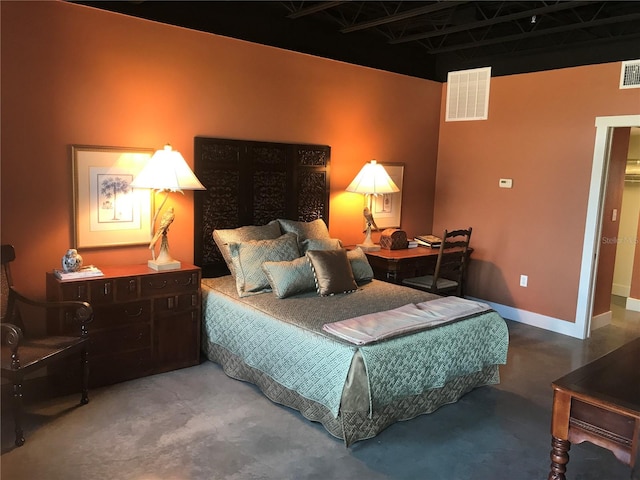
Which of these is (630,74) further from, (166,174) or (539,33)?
(166,174)

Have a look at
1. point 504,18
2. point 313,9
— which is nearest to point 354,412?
point 313,9

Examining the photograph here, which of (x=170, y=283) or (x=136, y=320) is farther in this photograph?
(x=170, y=283)

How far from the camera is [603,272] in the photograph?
5.12 meters

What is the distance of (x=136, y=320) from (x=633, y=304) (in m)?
5.54

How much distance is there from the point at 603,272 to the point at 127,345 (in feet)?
14.5

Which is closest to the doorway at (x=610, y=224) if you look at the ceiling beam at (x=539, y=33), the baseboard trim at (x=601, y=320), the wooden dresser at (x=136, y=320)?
the baseboard trim at (x=601, y=320)

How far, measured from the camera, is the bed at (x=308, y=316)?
2891 mm

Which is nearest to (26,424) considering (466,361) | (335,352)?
(335,352)

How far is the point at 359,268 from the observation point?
427 cm

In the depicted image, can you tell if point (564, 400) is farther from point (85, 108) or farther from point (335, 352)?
point (85, 108)

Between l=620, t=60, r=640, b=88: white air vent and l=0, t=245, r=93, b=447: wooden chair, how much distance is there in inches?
181

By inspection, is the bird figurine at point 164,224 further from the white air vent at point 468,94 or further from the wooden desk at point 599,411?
the white air vent at point 468,94

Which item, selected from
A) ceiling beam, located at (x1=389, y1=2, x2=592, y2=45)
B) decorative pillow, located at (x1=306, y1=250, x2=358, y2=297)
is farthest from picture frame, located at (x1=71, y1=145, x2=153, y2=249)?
ceiling beam, located at (x1=389, y1=2, x2=592, y2=45)

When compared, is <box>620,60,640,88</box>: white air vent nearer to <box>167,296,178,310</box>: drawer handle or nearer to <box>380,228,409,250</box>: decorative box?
<box>380,228,409,250</box>: decorative box
